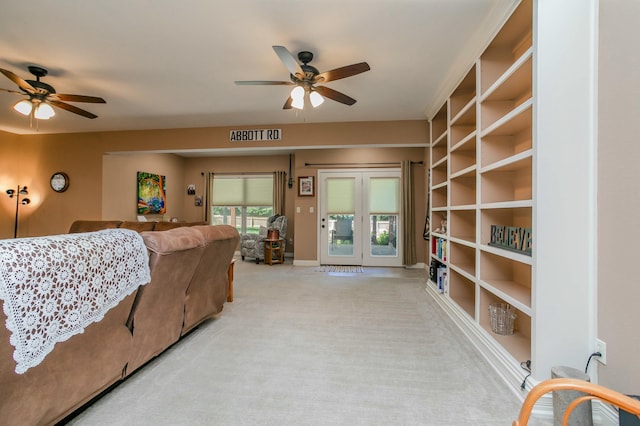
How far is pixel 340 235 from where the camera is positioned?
5.72 metres

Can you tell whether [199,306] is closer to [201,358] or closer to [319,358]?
[201,358]

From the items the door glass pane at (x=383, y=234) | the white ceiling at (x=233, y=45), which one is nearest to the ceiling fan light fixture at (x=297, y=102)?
the white ceiling at (x=233, y=45)

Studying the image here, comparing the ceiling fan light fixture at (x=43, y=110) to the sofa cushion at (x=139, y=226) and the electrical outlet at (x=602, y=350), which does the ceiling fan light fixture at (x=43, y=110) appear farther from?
the electrical outlet at (x=602, y=350)

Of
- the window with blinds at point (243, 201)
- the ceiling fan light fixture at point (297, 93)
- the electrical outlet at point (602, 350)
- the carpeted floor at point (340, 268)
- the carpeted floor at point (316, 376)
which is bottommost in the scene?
the carpeted floor at point (316, 376)

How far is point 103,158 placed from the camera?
5.09 meters

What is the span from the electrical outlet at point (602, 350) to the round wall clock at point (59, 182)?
7282mm

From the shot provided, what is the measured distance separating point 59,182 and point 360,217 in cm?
578

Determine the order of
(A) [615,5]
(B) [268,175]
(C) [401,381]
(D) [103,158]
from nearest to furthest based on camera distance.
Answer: (A) [615,5], (C) [401,381], (D) [103,158], (B) [268,175]

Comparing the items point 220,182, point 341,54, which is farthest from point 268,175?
point 341,54

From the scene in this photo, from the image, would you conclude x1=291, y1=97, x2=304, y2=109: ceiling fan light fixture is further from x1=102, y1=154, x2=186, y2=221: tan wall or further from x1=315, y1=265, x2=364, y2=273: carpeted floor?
x1=102, y1=154, x2=186, y2=221: tan wall

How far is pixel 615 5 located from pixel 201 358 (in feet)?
10.6

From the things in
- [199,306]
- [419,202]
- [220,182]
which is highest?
[220,182]

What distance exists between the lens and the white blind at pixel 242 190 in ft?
22.7

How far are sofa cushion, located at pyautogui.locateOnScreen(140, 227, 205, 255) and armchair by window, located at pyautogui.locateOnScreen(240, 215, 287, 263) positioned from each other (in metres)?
3.83
